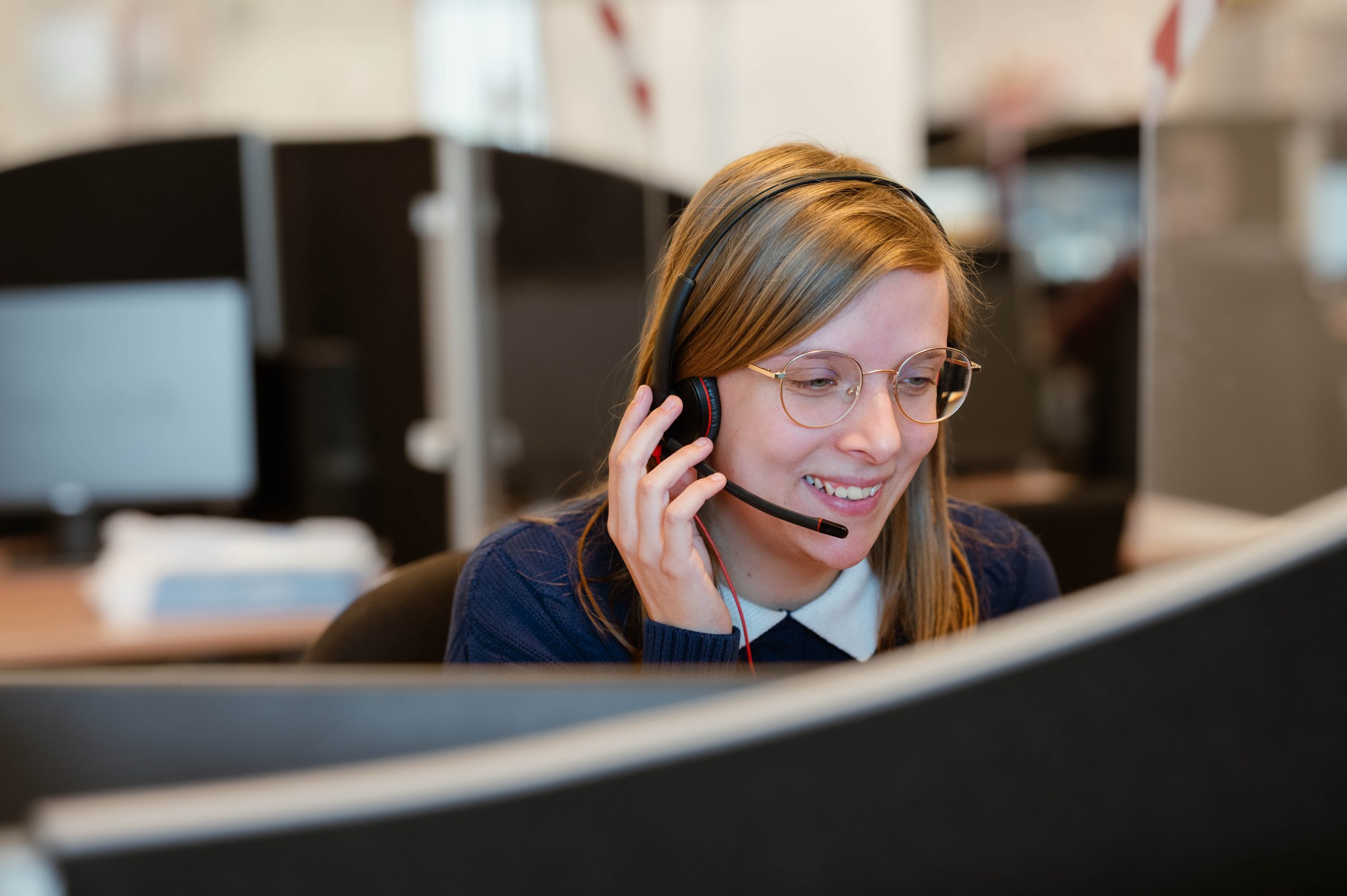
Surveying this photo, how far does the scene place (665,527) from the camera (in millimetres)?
886

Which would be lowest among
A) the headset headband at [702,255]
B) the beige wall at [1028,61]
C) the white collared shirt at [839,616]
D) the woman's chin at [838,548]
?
the white collared shirt at [839,616]

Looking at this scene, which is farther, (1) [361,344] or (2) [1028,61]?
(2) [1028,61]

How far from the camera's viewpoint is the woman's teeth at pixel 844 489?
3.02ft

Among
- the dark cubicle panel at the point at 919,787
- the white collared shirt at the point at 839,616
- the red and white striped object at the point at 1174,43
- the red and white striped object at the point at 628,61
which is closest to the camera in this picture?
the dark cubicle panel at the point at 919,787

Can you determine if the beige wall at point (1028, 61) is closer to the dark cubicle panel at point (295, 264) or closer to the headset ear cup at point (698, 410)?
the dark cubicle panel at point (295, 264)

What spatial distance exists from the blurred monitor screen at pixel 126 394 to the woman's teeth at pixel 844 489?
5.40ft

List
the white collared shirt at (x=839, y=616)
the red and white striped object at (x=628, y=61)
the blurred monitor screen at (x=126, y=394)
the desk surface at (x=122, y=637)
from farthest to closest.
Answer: the red and white striped object at (x=628, y=61) → the blurred monitor screen at (x=126, y=394) → the desk surface at (x=122, y=637) → the white collared shirt at (x=839, y=616)

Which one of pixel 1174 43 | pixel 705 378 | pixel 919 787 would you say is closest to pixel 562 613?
pixel 705 378

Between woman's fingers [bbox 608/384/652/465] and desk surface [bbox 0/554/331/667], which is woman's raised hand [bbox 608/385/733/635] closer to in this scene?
woman's fingers [bbox 608/384/652/465]

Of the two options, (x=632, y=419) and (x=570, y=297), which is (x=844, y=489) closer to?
(x=632, y=419)

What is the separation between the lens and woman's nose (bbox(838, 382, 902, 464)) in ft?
2.84

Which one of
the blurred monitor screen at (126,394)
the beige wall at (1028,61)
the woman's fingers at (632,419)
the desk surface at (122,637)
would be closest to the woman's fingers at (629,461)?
the woman's fingers at (632,419)

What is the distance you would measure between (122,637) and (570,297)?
968 mm

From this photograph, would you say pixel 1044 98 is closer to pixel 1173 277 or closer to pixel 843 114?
pixel 843 114
